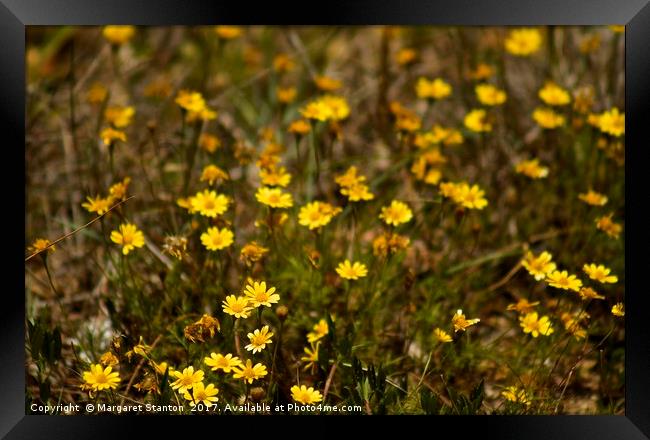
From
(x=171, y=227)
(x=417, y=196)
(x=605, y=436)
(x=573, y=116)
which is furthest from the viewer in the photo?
(x=573, y=116)

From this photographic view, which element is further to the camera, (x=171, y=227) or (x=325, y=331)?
(x=171, y=227)

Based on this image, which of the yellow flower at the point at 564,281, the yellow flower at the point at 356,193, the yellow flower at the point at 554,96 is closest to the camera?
the yellow flower at the point at 564,281

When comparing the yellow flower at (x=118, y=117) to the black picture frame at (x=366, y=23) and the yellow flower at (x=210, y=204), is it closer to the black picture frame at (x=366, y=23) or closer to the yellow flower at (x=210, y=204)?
the yellow flower at (x=210, y=204)

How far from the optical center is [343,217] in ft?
7.42

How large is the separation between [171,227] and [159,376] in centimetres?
57

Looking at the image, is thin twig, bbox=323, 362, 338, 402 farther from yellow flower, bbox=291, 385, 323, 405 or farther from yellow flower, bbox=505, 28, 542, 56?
yellow flower, bbox=505, 28, 542, 56

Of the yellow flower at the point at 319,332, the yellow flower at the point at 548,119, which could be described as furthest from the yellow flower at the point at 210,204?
the yellow flower at the point at 548,119

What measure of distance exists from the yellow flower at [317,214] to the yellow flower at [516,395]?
59 centimetres

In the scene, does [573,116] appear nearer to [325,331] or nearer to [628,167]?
[628,167]

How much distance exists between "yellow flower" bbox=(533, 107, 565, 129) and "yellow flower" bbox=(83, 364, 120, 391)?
1.46m

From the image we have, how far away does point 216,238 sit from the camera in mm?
1903

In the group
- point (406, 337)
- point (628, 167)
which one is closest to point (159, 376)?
point (406, 337)

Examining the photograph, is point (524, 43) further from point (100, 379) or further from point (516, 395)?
point (100, 379)

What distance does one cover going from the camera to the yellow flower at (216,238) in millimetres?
1891
